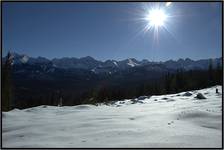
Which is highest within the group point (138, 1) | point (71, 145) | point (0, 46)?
point (138, 1)

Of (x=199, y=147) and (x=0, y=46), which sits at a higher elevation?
(x=0, y=46)

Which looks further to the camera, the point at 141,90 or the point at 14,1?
the point at 141,90

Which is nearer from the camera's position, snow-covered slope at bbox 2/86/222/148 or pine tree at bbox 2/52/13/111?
snow-covered slope at bbox 2/86/222/148

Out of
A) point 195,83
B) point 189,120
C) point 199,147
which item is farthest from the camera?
point 195,83

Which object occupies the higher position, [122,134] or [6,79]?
[6,79]

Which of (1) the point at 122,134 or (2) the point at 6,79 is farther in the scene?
(2) the point at 6,79

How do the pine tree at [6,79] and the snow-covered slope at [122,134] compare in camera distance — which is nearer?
the snow-covered slope at [122,134]

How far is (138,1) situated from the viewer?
6027 mm

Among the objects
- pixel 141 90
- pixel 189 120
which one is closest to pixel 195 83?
pixel 141 90

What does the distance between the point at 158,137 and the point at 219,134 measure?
1.42m

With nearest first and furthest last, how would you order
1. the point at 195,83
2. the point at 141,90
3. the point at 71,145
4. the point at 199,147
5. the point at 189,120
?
1. the point at 199,147
2. the point at 71,145
3. the point at 189,120
4. the point at 195,83
5. the point at 141,90

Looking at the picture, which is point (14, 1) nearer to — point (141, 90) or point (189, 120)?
point (189, 120)

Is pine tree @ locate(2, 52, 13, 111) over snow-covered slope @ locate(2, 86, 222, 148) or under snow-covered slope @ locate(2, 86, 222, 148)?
over

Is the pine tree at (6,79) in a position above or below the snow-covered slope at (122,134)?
above
